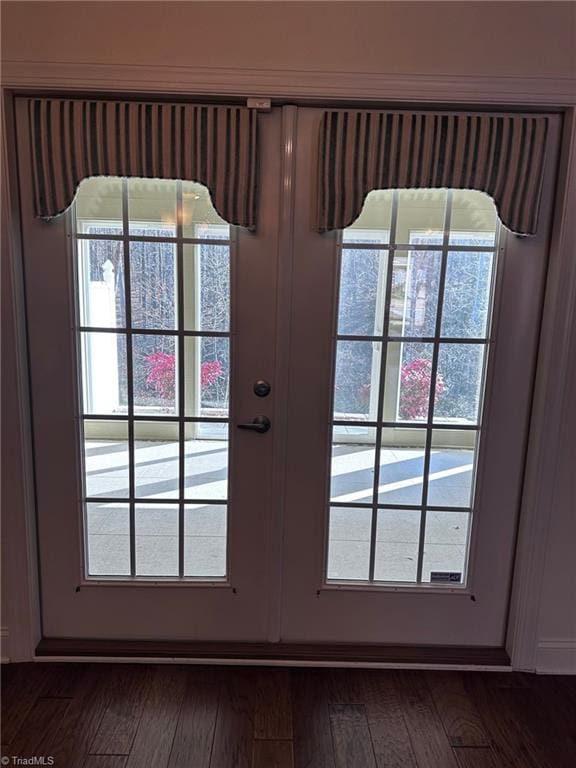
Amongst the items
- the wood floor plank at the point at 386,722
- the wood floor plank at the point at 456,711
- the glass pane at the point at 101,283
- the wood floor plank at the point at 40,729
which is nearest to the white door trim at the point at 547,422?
the wood floor plank at the point at 456,711

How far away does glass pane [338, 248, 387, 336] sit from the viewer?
5.63ft

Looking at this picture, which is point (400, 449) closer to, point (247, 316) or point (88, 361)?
point (247, 316)

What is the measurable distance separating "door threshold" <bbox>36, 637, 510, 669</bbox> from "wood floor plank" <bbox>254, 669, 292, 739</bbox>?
63 mm

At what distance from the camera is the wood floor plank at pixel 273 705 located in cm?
157

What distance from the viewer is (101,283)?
173 cm

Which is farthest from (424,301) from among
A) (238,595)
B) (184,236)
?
(238,595)

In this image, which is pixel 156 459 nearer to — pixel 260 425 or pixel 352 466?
pixel 260 425

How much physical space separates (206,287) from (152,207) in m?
0.32

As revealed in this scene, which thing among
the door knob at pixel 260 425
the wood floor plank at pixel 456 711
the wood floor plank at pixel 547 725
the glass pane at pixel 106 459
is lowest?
the wood floor plank at pixel 456 711

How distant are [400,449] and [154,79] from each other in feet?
4.93

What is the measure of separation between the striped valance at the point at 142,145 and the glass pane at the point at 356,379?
0.63 m

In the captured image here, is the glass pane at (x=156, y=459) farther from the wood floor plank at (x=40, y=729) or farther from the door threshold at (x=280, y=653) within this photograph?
the wood floor plank at (x=40, y=729)

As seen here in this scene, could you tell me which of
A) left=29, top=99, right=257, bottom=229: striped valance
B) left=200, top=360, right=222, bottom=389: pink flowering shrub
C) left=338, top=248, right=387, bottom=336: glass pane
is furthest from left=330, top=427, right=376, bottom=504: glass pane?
left=29, top=99, right=257, bottom=229: striped valance

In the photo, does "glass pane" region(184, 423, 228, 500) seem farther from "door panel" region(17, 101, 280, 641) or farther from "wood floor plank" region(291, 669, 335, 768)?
"wood floor plank" region(291, 669, 335, 768)
